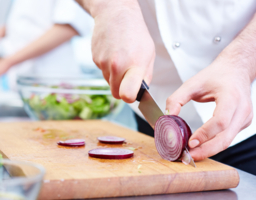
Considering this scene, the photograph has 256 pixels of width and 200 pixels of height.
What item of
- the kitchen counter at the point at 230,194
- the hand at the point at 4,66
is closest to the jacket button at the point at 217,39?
the kitchen counter at the point at 230,194

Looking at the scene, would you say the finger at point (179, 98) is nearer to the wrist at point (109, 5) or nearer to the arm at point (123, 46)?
the arm at point (123, 46)

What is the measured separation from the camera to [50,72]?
2.80m

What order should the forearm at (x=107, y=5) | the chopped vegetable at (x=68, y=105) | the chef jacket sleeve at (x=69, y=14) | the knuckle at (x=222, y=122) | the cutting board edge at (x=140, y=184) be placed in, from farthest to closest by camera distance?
the chef jacket sleeve at (x=69, y=14) < the chopped vegetable at (x=68, y=105) < the forearm at (x=107, y=5) < the knuckle at (x=222, y=122) < the cutting board edge at (x=140, y=184)

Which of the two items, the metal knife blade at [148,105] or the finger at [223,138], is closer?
the finger at [223,138]

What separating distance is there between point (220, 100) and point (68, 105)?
1212mm

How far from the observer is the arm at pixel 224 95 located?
1.01 meters

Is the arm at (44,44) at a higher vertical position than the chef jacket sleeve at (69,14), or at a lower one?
lower

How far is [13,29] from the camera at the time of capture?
2.91 m

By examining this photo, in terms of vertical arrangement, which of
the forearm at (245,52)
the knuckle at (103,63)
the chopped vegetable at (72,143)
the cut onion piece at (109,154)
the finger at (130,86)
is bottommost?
the chopped vegetable at (72,143)

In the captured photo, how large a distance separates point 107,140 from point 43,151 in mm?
291

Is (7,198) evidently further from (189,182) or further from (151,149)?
(151,149)

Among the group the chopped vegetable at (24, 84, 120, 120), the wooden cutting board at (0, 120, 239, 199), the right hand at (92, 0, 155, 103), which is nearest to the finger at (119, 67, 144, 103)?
the right hand at (92, 0, 155, 103)

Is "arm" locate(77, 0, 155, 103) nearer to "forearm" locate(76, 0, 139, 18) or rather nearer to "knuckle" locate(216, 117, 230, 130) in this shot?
"forearm" locate(76, 0, 139, 18)

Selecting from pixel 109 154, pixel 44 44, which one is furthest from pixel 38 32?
pixel 109 154
